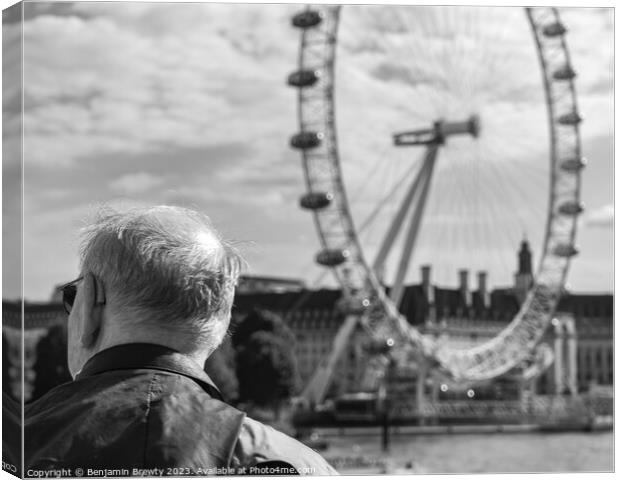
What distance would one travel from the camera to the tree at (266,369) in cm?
2347

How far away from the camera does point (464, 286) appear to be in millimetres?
18594

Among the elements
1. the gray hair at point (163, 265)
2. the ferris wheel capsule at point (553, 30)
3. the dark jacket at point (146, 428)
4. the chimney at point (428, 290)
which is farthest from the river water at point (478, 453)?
the dark jacket at point (146, 428)

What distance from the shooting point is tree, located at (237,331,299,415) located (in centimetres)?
2347

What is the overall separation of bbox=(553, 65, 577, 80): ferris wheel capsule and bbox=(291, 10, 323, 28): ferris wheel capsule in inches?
131

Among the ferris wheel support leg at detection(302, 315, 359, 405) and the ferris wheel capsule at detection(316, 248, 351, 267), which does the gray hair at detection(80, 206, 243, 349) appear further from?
the ferris wheel support leg at detection(302, 315, 359, 405)

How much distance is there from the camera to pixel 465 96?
18438 mm

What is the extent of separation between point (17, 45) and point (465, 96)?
10532 mm

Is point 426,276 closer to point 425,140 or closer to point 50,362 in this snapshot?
point 425,140

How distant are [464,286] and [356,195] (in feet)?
7.22

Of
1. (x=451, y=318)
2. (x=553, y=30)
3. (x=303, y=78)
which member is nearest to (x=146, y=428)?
(x=553, y=30)

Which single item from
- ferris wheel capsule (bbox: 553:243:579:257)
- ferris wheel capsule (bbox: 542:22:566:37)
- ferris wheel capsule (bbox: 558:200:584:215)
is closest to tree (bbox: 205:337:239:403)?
ferris wheel capsule (bbox: 553:243:579:257)

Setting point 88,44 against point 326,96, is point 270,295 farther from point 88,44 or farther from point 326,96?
point 88,44

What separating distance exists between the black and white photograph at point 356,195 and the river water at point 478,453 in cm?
8

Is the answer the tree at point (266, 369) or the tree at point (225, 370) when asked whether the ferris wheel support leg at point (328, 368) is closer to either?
the tree at point (266, 369)
